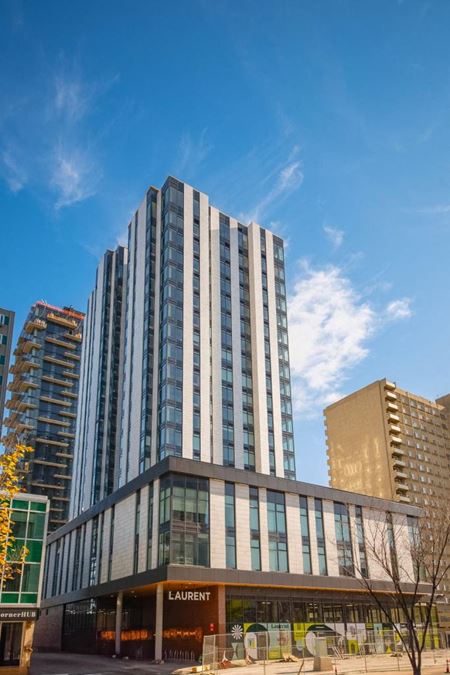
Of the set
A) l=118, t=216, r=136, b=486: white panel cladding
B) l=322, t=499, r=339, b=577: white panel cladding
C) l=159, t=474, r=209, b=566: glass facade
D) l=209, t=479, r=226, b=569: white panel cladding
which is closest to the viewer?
l=159, t=474, r=209, b=566: glass facade

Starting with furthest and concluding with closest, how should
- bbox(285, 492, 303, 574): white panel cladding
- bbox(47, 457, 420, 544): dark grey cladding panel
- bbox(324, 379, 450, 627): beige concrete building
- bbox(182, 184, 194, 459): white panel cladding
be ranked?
bbox(324, 379, 450, 627): beige concrete building, bbox(182, 184, 194, 459): white panel cladding, bbox(285, 492, 303, 574): white panel cladding, bbox(47, 457, 420, 544): dark grey cladding panel

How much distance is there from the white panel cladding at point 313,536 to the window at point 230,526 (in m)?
10.1

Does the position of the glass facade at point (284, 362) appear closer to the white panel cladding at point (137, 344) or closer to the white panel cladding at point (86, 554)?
the white panel cladding at point (137, 344)

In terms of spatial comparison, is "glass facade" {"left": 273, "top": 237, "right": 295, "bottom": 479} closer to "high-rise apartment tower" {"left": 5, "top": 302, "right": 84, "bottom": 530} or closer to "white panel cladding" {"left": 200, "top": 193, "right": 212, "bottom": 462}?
"white panel cladding" {"left": 200, "top": 193, "right": 212, "bottom": 462}

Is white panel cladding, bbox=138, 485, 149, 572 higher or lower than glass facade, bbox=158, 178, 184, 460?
lower

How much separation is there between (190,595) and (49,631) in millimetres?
41763

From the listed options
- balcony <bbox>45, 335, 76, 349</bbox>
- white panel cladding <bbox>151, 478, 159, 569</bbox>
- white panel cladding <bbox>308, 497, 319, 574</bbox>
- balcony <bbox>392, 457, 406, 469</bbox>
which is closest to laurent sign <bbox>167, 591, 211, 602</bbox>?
white panel cladding <bbox>151, 478, 159, 569</bbox>

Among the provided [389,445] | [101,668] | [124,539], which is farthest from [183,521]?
[389,445]

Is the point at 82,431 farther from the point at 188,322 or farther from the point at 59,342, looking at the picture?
the point at 188,322

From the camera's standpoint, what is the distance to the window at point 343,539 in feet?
202

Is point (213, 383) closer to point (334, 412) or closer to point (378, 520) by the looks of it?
point (378, 520)

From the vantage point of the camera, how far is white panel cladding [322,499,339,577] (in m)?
60.3

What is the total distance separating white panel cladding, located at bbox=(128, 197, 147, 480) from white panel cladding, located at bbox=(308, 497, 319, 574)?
30.1 m

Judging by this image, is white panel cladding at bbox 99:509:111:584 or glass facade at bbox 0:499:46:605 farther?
white panel cladding at bbox 99:509:111:584
